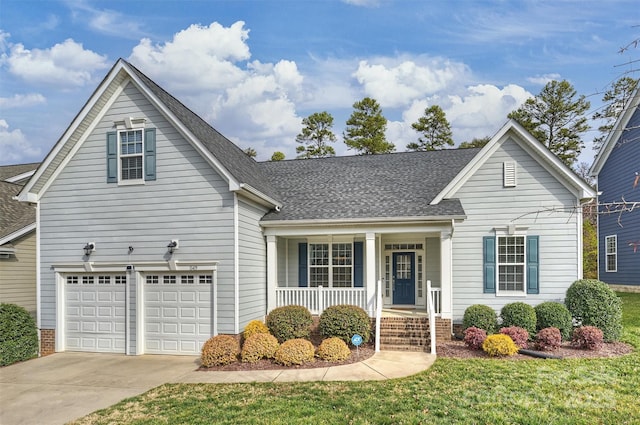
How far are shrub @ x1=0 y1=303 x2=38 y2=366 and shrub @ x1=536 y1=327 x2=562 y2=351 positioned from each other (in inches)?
540

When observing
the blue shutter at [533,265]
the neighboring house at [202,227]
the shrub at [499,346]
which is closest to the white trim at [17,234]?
the neighboring house at [202,227]

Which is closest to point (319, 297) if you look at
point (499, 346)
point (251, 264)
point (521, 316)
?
point (251, 264)

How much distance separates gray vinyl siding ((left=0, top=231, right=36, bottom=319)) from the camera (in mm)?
13359

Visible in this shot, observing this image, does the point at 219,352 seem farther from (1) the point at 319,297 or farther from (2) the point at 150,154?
(2) the point at 150,154

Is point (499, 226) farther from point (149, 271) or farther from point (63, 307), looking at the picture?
point (63, 307)

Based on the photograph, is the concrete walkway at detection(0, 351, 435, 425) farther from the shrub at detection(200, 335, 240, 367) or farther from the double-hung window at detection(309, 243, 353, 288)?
the double-hung window at detection(309, 243, 353, 288)

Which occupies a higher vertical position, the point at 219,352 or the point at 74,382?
the point at 219,352

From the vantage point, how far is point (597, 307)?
11219 millimetres

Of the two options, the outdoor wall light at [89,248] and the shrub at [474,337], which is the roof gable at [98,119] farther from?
the shrub at [474,337]

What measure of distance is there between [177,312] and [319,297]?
4163mm

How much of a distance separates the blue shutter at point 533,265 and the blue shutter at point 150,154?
1125 centimetres

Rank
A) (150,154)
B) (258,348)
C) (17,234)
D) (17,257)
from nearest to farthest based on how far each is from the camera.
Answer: (258,348), (150,154), (17,234), (17,257)

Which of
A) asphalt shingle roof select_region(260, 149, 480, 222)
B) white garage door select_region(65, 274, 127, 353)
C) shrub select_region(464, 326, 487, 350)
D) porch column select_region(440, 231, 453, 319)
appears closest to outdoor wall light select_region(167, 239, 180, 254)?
white garage door select_region(65, 274, 127, 353)

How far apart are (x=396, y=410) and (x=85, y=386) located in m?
6.47
